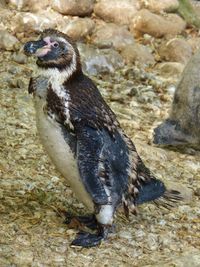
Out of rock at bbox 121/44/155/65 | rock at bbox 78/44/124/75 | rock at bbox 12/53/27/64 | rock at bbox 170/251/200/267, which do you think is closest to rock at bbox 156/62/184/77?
rock at bbox 121/44/155/65

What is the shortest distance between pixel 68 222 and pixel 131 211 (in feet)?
1.43

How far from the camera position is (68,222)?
4.64 m

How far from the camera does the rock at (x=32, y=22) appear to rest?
313 inches

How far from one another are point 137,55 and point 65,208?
139 inches

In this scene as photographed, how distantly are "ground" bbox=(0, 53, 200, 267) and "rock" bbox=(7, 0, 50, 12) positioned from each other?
1469 mm

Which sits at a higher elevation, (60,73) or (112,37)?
(60,73)

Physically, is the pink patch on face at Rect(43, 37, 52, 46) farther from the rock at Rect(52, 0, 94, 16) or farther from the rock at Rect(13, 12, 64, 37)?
the rock at Rect(52, 0, 94, 16)

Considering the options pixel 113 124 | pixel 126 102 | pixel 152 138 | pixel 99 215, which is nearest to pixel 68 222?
pixel 99 215

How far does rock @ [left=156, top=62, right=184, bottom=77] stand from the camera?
785 cm

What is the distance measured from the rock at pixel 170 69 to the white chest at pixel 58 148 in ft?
12.2

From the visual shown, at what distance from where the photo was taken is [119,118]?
668 cm

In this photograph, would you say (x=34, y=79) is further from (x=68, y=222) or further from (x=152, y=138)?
(x=152, y=138)

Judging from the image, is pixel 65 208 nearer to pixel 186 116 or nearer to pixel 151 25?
pixel 186 116

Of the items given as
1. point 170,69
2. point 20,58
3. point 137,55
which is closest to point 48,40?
point 20,58
